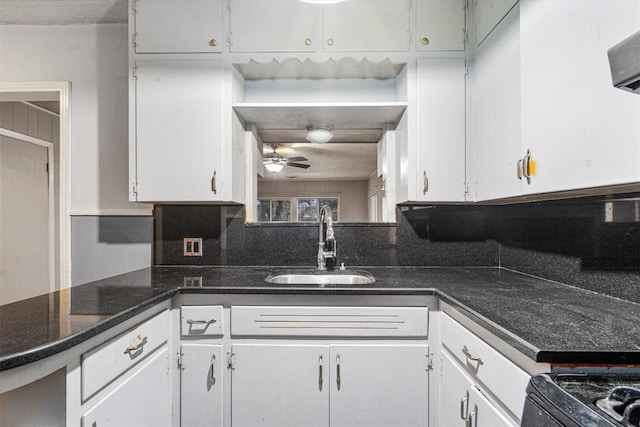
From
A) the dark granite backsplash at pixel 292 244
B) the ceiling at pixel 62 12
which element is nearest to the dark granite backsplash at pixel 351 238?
the dark granite backsplash at pixel 292 244

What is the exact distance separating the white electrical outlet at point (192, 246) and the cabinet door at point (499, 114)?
160cm

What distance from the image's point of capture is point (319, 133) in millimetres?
2188

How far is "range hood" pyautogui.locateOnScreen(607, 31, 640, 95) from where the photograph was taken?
720 mm

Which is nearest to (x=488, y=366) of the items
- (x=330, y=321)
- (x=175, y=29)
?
(x=330, y=321)

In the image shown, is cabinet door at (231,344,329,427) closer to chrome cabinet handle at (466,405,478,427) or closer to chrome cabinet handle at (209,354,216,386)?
chrome cabinet handle at (209,354,216,386)

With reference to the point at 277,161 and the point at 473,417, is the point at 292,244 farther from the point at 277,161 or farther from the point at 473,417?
the point at 473,417

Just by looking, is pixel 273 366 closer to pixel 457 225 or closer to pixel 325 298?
pixel 325 298

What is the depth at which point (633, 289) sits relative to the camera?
125cm

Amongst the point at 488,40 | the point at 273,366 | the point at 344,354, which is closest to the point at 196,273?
the point at 273,366

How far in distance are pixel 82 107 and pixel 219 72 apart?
37.8 inches

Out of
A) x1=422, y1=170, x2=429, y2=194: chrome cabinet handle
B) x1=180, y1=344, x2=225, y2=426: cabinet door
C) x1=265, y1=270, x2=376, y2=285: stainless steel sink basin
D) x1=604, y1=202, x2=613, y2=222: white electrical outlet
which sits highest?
x1=422, y1=170, x2=429, y2=194: chrome cabinet handle

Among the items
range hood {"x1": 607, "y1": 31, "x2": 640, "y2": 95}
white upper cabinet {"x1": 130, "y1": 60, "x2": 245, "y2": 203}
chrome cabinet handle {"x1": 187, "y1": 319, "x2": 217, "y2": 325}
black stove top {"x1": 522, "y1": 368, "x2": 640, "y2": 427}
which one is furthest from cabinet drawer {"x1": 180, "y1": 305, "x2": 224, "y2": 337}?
range hood {"x1": 607, "y1": 31, "x2": 640, "y2": 95}

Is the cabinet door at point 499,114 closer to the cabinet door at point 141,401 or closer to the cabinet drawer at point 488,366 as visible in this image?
the cabinet drawer at point 488,366

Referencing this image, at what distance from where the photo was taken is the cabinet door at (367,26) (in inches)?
71.4
